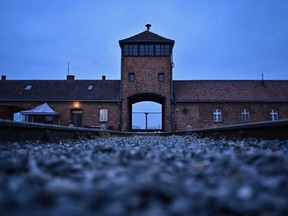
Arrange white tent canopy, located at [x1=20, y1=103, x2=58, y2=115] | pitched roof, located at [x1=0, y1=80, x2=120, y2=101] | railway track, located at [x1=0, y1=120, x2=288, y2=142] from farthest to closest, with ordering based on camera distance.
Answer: pitched roof, located at [x1=0, y1=80, x2=120, y2=101], white tent canopy, located at [x1=20, y1=103, x2=58, y2=115], railway track, located at [x1=0, y1=120, x2=288, y2=142]

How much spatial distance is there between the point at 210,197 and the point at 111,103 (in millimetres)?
27378

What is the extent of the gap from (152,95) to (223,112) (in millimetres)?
7984

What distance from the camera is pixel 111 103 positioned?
92.9ft

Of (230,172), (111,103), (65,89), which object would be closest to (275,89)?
(111,103)

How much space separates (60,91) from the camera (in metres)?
30.8

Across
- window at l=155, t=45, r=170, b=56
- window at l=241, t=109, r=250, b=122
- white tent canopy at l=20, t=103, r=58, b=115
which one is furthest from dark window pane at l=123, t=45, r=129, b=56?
window at l=241, t=109, r=250, b=122

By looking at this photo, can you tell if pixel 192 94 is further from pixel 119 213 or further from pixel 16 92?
pixel 119 213

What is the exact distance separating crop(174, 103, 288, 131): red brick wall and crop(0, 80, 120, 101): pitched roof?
296 inches

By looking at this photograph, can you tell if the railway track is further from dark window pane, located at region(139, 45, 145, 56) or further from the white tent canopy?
dark window pane, located at region(139, 45, 145, 56)

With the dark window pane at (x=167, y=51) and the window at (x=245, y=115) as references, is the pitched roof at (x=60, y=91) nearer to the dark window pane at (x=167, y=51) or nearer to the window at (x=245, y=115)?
the dark window pane at (x=167, y=51)

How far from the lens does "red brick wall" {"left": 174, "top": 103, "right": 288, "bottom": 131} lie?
27781 millimetres

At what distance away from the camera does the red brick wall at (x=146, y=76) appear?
27.8 m

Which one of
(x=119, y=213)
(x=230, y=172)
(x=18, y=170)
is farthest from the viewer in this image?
(x=18, y=170)

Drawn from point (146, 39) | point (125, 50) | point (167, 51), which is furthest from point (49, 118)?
point (167, 51)
